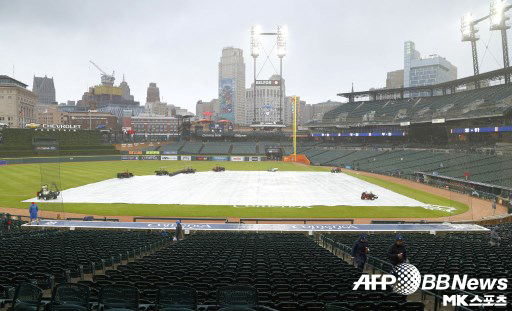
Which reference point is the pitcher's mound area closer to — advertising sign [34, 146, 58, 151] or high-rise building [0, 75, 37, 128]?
advertising sign [34, 146, 58, 151]

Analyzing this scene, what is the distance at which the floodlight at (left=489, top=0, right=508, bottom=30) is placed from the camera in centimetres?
6788

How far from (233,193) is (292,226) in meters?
20.2

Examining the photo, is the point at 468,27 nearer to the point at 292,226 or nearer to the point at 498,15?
the point at 498,15

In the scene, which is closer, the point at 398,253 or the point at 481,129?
the point at 398,253

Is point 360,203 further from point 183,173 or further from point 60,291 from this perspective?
point 183,173

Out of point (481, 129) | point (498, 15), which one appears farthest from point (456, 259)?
point (498, 15)

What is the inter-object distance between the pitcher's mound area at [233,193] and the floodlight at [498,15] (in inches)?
1757

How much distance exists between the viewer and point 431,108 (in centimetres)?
8931

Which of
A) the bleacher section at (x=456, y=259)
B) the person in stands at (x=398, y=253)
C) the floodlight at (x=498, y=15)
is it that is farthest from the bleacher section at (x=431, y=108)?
the person in stands at (x=398, y=253)

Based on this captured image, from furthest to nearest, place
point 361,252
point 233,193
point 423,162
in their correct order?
point 423,162
point 233,193
point 361,252

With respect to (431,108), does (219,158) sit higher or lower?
lower

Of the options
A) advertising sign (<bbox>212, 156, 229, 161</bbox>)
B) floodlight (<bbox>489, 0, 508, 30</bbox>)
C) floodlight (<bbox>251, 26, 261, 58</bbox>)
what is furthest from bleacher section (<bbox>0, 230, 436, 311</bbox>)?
floodlight (<bbox>251, 26, 261, 58</bbox>)

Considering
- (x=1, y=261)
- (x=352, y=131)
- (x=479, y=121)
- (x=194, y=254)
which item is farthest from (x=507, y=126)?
(x=1, y=261)

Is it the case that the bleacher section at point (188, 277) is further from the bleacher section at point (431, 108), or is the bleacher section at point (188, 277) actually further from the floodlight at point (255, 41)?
the floodlight at point (255, 41)
